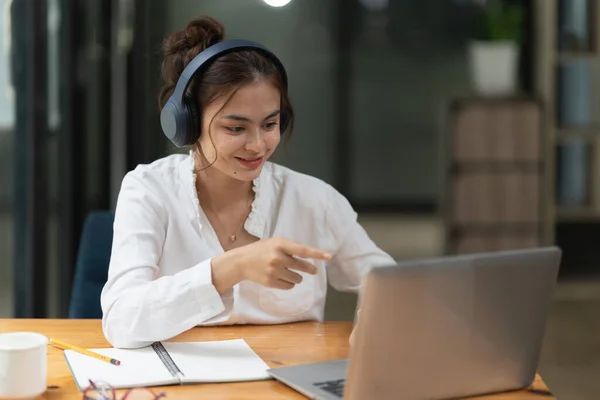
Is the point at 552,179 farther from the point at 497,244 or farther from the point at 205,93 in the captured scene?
the point at 205,93

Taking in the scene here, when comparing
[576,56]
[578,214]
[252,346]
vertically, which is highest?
[576,56]

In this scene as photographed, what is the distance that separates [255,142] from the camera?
1556 mm

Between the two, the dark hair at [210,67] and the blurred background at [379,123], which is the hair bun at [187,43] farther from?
the blurred background at [379,123]

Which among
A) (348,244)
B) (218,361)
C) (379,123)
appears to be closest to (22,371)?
(218,361)

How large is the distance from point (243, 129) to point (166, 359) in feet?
1.50

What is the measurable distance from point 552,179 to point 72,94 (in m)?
3.01

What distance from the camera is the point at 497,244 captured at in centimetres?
492

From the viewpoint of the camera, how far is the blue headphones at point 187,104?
1538 mm

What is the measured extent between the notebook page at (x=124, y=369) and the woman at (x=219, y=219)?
4 cm

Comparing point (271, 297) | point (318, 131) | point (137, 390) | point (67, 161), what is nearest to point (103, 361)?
point (137, 390)

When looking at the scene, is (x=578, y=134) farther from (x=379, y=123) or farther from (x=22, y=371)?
(x=22, y=371)

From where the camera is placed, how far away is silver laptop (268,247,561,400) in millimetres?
1011

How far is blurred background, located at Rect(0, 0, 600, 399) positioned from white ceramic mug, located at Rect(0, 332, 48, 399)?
0.77 metres

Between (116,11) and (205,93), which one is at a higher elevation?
(116,11)
